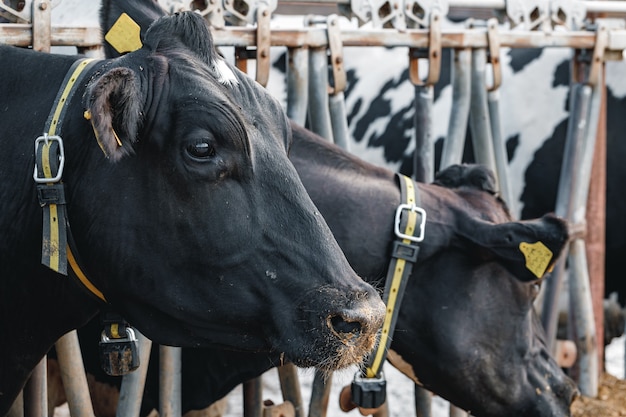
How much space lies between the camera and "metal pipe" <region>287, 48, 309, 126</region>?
354 centimetres

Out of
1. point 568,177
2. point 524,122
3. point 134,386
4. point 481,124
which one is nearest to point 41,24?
point 134,386

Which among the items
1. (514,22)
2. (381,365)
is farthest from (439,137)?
(381,365)

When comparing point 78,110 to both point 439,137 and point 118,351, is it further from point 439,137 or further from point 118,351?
point 439,137

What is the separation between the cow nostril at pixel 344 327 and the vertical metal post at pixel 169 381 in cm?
121

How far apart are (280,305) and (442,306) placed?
3.34ft

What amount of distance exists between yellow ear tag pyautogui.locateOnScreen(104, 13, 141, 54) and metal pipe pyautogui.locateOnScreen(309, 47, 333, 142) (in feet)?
4.22

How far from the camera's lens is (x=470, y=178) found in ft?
10.7

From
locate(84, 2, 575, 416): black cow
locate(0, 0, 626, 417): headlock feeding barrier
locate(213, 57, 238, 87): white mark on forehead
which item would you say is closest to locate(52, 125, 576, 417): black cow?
locate(84, 2, 575, 416): black cow

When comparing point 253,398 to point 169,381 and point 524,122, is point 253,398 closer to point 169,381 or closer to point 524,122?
point 169,381

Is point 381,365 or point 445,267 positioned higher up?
point 445,267

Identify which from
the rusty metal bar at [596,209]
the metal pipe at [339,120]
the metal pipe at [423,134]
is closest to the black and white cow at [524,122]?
the rusty metal bar at [596,209]

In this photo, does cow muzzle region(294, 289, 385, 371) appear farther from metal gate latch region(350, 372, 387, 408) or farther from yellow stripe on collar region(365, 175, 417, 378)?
metal gate latch region(350, 372, 387, 408)

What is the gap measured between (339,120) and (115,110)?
72.8 inches

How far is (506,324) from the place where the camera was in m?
3.02
